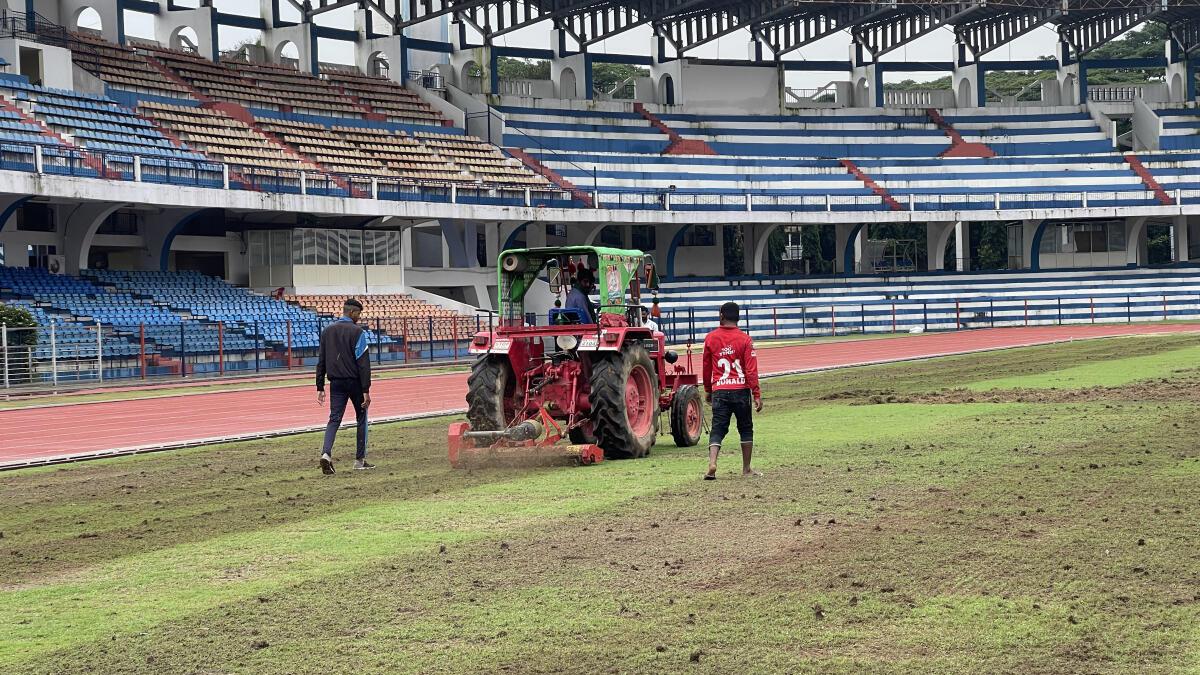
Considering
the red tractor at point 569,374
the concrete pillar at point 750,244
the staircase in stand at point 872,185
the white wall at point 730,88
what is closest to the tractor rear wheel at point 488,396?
the red tractor at point 569,374

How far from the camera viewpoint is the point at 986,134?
220 feet

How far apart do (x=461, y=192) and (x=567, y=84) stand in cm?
1553

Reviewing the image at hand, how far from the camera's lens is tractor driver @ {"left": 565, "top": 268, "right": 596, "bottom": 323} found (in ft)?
49.8

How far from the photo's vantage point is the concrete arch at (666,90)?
65.8 metres

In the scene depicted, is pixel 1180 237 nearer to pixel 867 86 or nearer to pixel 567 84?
pixel 867 86

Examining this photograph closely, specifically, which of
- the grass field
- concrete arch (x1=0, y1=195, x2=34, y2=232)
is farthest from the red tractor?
concrete arch (x1=0, y1=195, x2=34, y2=232)

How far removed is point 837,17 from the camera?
6512cm

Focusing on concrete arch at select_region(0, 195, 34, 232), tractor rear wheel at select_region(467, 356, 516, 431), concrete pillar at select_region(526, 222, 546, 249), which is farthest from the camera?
concrete pillar at select_region(526, 222, 546, 249)

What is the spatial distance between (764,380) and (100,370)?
15446 millimetres

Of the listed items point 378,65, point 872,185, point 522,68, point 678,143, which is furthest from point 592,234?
point 522,68

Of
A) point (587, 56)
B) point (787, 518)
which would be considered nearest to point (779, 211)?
point (587, 56)

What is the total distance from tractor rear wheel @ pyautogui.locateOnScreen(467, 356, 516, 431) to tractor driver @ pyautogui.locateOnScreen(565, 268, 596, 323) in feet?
3.20

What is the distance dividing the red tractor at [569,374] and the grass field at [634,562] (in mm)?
386

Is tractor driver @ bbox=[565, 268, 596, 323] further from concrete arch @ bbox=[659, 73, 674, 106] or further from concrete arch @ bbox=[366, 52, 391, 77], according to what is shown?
concrete arch @ bbox=[659, 73, 674, 106]
